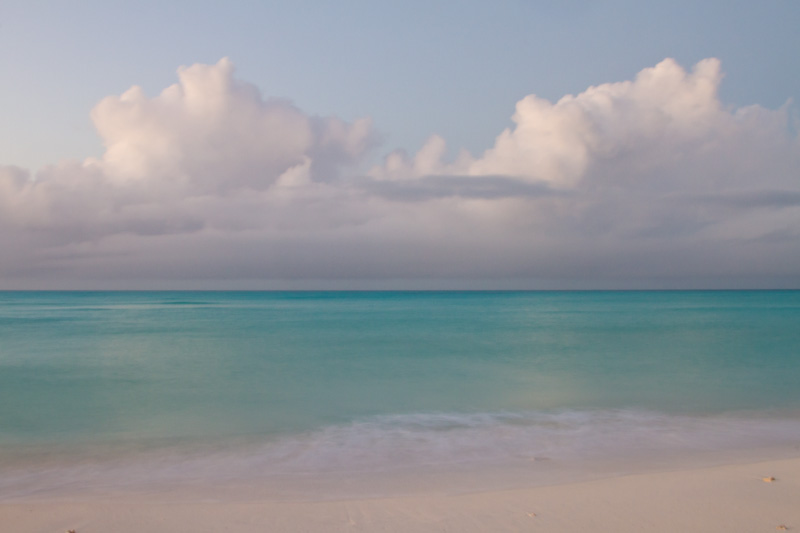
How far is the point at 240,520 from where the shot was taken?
17.5ft

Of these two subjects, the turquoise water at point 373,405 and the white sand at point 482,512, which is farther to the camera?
the turquoise water at point 373,405

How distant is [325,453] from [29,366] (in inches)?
700

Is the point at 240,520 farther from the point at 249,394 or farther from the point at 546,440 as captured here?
the point at 249,394

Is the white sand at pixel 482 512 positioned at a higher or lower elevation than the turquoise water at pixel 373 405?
higher

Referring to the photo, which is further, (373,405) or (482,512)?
(373,405)

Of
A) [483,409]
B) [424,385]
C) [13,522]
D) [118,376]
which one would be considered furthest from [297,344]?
[13,522]

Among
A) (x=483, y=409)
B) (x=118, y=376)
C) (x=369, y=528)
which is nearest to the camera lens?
(x=369, y=528)

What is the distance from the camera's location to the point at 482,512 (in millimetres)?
5469

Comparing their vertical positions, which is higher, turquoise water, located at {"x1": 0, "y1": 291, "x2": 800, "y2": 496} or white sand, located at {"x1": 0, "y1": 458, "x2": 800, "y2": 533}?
white sand, located at {"x1": 0, "y1": 458, "x2": 800, "y2": 533}

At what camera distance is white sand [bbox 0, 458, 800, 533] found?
5.14 m

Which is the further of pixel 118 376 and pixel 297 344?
pixel 297 344

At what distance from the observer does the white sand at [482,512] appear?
514 cm

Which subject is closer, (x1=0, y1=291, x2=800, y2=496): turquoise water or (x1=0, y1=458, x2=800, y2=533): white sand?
(x1=0, y1=458, x2=800, y2=533): white sand

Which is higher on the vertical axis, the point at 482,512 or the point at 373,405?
the point at 482,512
